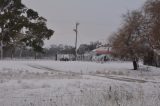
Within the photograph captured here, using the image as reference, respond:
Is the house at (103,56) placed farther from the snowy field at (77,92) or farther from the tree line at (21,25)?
the snowy field at (77,92)

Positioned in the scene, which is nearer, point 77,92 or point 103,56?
point 77,92

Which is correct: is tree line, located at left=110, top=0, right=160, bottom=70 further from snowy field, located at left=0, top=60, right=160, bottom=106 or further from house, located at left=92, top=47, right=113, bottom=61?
snowy field, located at left=0, top=60, right=160, bottom=106

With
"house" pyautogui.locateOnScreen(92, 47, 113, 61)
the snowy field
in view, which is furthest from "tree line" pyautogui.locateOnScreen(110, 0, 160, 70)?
the snowy field

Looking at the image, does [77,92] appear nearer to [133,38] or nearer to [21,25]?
[21,25]

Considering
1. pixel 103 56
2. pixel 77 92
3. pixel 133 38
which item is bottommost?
pixel 77 92

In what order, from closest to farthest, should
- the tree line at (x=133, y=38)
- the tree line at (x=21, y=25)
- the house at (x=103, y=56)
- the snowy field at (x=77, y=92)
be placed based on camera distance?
the snowy field at (x=77, y=92) < the tree line at (x=21, y=25) < the tree line at (x=133, y=38) < the house at (x=103, y=56)

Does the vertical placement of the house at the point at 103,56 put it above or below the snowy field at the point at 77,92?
above

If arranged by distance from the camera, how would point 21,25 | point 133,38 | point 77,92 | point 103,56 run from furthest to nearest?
point 103,56 → point 133,38 → point 21,25 → point 77,92

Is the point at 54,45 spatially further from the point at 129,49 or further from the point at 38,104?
the point at 38,104

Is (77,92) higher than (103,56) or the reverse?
the reverse

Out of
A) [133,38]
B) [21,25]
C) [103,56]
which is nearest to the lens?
[21,25]

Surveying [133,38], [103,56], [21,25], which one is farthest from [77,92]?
[103,56]

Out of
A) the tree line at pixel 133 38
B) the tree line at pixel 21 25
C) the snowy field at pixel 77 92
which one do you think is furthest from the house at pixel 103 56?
the snowy field at pixel 77 92

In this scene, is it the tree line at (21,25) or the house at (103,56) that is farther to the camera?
the house at (103,56)
